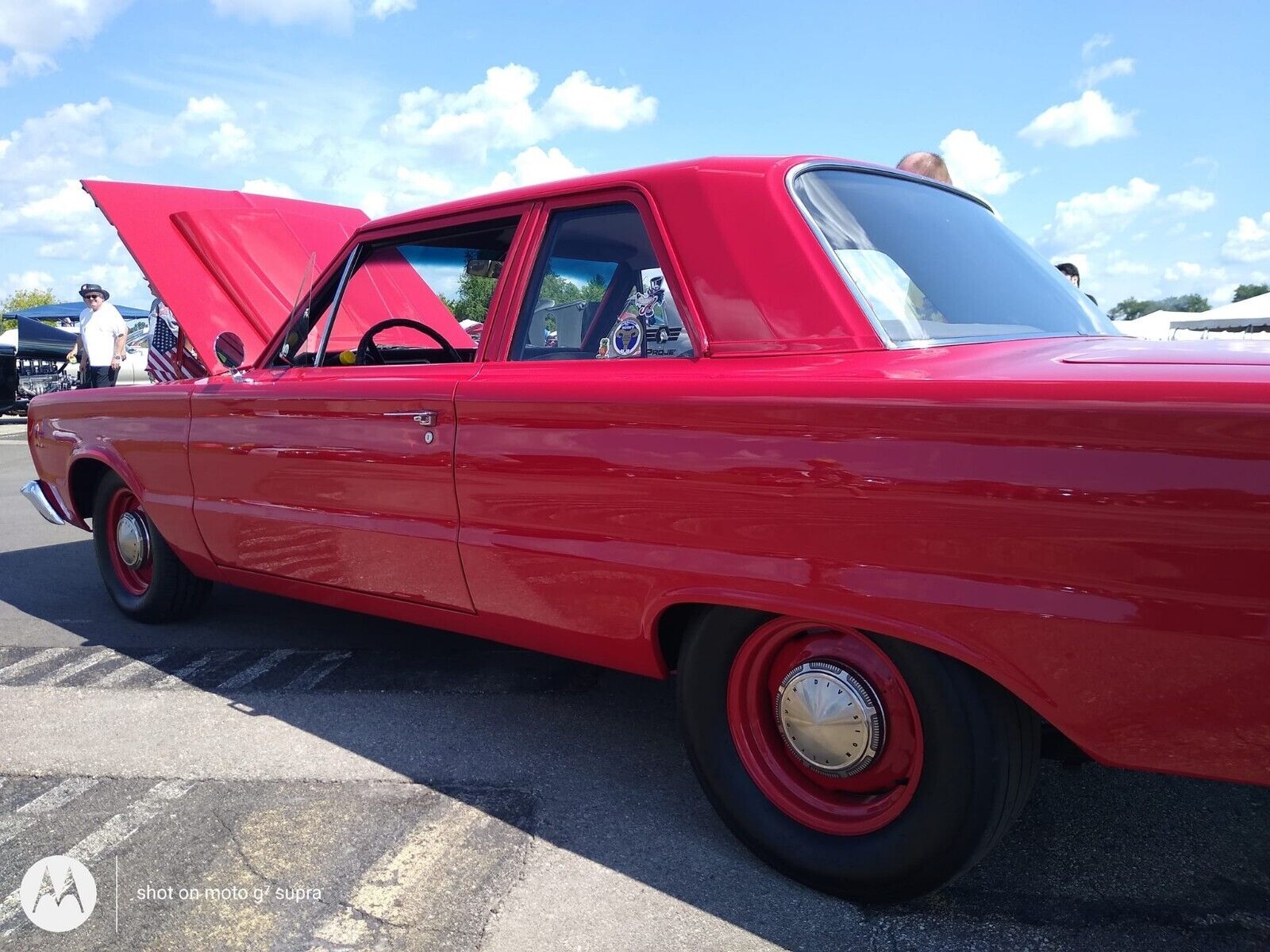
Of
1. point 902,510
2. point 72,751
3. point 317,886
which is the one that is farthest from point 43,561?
point 902,510

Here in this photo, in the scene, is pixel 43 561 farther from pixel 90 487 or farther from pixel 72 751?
pixel 72 751

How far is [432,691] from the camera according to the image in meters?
3.61

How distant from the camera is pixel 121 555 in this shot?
4.55 m

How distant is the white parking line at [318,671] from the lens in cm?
370

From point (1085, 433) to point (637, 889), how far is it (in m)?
1.39

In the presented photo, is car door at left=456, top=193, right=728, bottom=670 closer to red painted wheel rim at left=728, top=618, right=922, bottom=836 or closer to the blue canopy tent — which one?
red painted wheel rim at left=728, top=618, right=922, bottom=836

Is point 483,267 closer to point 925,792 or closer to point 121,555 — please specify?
point 925,792

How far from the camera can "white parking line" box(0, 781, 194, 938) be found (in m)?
2.31

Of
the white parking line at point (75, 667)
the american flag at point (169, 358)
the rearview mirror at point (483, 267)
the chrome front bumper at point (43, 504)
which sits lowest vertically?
the white parking line at point (75, 667)

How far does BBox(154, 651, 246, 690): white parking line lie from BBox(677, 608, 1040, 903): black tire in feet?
7.56

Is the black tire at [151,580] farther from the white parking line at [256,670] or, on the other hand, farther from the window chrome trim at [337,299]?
the window chrome trim at [337,299]

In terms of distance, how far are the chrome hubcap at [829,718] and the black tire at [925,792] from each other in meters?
0.12

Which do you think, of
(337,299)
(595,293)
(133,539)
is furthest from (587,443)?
(133,539)

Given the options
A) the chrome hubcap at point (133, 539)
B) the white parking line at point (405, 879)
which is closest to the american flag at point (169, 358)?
the chrome hubcap at point (133, 539)
